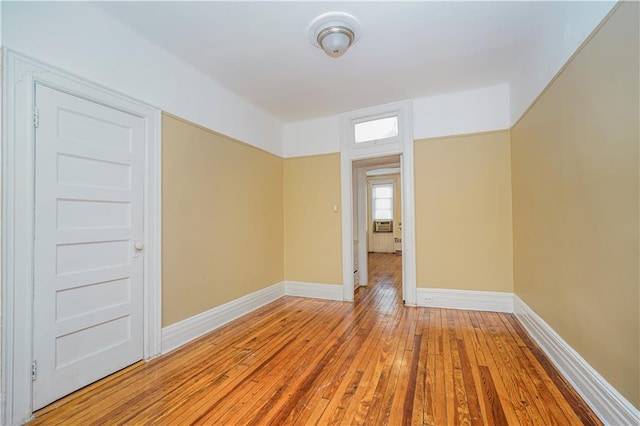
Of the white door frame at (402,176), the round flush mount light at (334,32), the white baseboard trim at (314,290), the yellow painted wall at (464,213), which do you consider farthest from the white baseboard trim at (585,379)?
the round flush mount light at (334,32)

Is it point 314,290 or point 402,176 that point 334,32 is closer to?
point 402,176

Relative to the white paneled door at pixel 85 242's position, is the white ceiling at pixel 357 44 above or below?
above

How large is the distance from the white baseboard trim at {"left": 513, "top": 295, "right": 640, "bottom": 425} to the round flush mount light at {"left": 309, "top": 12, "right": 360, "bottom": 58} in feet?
9.44

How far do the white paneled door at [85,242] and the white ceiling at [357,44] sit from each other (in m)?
0.89

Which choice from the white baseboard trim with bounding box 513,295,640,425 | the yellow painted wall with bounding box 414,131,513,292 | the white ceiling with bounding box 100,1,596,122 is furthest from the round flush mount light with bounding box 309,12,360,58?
the white baseboard trim with bounding box 513,295,640,425

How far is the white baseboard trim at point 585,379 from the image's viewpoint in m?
1.37

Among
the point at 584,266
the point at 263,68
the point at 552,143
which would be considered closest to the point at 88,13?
the point at 263,68

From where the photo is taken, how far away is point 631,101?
4.27 feet

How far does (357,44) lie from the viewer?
2.44 metres

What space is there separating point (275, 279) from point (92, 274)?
2411mm

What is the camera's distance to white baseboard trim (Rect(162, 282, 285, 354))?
98.5 inches

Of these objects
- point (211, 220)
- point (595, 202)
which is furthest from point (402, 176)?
point (211, 220)

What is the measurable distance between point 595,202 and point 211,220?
3.18m

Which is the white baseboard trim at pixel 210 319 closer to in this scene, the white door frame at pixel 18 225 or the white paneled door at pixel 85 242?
the white paneled door at pixel 85 242
